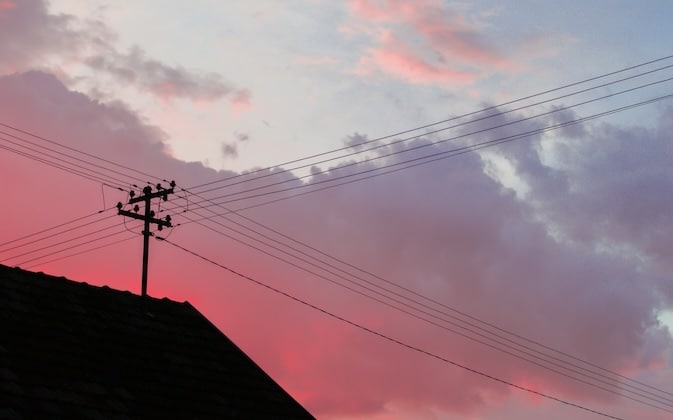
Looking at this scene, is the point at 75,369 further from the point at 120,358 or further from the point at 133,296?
the point at 133,296

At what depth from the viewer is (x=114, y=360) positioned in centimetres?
1661

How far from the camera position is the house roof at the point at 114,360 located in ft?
48.5

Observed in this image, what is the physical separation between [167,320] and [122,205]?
23.9ft

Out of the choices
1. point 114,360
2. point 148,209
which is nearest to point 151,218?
point 148,209

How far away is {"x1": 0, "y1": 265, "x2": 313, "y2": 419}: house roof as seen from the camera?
14781mm

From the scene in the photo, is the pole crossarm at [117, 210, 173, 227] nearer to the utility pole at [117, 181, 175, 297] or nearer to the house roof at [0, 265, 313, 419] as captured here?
the utility pole at [117, 181, 175, 297]

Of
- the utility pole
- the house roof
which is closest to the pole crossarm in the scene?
→ the utility pole

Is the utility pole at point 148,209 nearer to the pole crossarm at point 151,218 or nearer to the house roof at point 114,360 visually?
the pole crossarm at point 151,218

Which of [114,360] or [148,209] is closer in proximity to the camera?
[114,360]

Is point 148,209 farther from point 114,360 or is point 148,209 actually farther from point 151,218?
point 114,360

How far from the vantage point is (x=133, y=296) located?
1923 cm

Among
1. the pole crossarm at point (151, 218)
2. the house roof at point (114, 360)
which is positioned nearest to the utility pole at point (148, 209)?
the pole crossarm at point (151, 218)

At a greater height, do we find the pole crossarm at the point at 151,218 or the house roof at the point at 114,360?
the pole crossarm at the point at 151,218

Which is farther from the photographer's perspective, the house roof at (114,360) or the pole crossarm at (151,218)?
the pole crossarm at (151,218)
